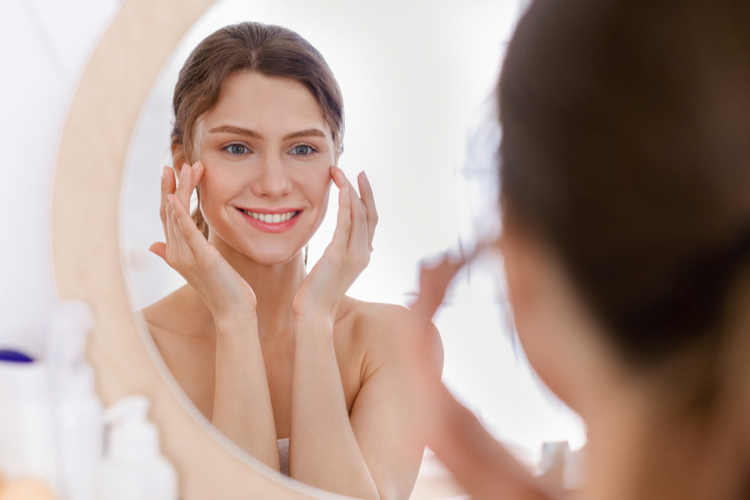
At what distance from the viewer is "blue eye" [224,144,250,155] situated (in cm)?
42

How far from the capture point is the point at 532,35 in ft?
1.33

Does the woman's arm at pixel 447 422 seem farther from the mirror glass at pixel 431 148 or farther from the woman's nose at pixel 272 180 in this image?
the woman's nose at pixel 272 180

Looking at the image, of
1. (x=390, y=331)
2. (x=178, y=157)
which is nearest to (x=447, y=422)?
(x=390, y=331)

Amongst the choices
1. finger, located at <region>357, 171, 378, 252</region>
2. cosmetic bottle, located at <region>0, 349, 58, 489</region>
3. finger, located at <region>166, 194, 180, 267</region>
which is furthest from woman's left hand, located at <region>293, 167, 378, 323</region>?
cosmetic bottle, located at <region>0, 349, 58, 489</region>

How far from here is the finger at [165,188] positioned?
43cm

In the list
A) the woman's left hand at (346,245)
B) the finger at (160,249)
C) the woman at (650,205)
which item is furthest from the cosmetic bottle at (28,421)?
the woman at (650,205)

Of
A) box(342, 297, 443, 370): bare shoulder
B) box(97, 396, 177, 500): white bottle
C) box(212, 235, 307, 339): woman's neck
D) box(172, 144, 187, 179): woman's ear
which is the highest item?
box(172, 144, 187, 179): woman's ear

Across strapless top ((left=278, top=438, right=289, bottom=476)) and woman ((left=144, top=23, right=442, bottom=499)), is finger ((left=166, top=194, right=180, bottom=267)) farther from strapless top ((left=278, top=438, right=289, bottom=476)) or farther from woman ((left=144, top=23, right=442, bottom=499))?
strapless top ((left=278, top=438, right=289, bottom=476))

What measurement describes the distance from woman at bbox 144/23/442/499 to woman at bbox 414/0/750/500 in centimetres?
12

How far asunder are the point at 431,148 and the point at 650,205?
162 mm

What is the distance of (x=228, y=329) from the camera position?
43cm

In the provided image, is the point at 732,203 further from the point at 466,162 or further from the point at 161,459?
the point at 161,459

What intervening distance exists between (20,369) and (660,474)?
18.8 inches

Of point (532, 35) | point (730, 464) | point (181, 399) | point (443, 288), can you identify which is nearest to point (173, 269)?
point (181, 399)
